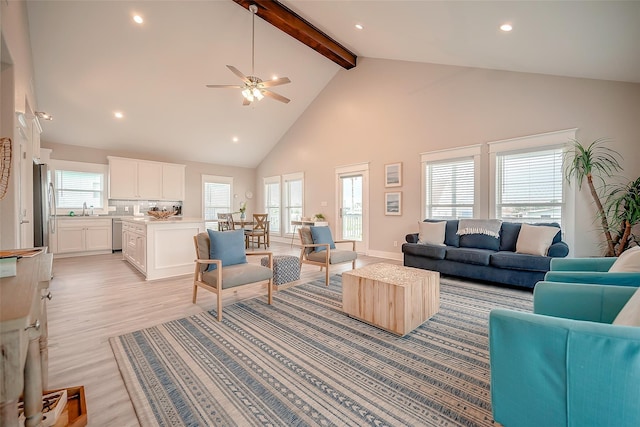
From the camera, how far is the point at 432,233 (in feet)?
15.1

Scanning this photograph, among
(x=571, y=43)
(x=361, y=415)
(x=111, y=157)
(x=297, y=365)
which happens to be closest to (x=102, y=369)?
(x=297, y=365)

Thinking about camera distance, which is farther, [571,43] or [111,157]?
[111,157]

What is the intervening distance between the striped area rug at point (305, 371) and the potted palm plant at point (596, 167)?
228 cm

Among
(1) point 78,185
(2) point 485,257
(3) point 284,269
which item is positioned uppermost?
(1) point 78,185

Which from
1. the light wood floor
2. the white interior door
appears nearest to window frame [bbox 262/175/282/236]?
the white interior door

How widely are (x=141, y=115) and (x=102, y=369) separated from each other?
6.17m

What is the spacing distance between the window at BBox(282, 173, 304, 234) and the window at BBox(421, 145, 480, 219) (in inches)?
149

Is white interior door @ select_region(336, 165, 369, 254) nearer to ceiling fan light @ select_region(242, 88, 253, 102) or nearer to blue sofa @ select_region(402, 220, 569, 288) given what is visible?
blue sofa @ select_region(402, 220, 569, 288)

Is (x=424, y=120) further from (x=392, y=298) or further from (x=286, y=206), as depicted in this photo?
(x=286, y=206)

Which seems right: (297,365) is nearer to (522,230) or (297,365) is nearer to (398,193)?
(522,230)

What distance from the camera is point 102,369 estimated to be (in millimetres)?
1897

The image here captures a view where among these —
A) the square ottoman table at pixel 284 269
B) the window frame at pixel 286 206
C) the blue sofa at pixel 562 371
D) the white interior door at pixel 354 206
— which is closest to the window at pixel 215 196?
the window frame at pixel 286 206

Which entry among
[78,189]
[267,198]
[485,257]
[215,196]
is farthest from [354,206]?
[78,189]

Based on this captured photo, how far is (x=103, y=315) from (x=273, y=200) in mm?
6573
